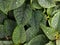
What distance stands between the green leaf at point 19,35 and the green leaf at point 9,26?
74 mm

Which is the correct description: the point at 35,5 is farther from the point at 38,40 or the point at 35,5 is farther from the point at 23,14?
the point at 38,40

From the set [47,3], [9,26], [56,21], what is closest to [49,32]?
[56,21]

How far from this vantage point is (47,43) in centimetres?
142

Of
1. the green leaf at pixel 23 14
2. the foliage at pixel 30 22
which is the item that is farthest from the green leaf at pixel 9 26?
the green leaf at pixel 23 14

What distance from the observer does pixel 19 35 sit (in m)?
1.41

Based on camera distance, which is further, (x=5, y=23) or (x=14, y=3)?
(x=5, y=23)

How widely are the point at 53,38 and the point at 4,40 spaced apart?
1.31 feet

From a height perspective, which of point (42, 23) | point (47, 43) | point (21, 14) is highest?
point (21, 14)

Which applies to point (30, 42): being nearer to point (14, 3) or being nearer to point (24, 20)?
point (24, 20)

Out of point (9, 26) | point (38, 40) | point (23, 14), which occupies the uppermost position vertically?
point (23, 14)

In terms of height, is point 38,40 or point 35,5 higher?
point 35,5

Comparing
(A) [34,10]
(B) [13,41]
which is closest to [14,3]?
(A) [34,10]

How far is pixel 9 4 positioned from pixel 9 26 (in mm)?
208

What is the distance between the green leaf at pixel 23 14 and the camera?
138 centimetres
